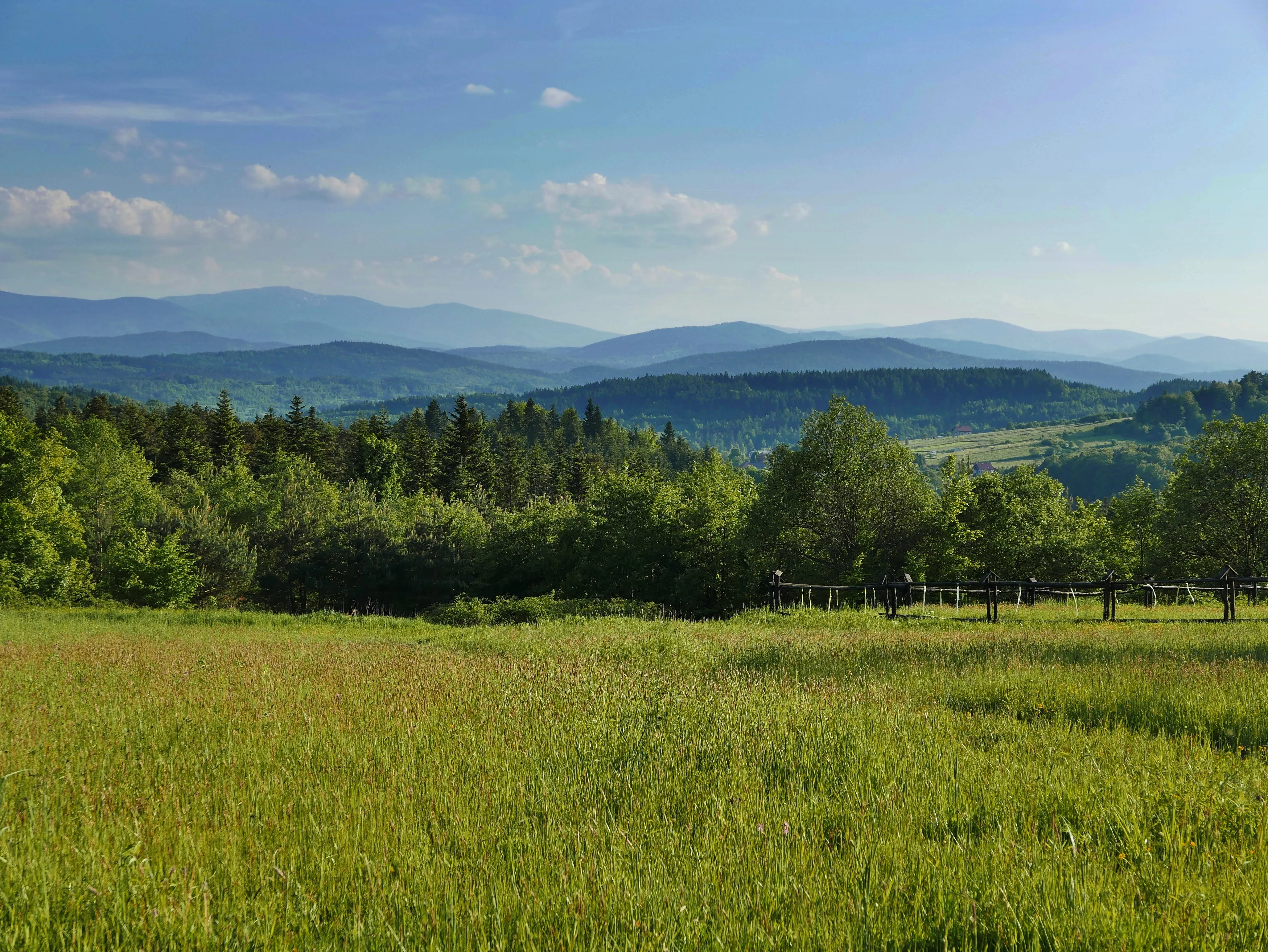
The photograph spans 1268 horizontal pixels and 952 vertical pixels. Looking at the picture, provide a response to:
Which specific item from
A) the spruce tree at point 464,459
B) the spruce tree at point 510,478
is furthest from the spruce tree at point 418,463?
the spruce tree at point 510,478

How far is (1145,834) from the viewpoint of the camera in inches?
142

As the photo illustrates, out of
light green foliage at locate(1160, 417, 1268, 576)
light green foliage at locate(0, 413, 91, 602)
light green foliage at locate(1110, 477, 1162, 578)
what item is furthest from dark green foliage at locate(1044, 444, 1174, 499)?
light green foliage at locate(0, 413, 91, 602)

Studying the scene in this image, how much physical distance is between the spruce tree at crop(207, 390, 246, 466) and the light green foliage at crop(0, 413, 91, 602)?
3753 cm

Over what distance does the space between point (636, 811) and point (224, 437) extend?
8742cm

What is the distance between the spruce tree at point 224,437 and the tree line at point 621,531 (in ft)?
30.4

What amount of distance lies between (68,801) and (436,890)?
8.15ft

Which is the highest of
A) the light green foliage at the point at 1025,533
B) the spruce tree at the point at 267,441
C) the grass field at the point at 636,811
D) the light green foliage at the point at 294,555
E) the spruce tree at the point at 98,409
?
the spruce tree at the point at 98,409

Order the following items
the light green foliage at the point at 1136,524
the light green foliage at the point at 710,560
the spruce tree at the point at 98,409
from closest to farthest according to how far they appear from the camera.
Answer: the light green foliage at the point at 710,560, the light green foliage at the point at 1136,524, the spruce tree at the point at 98,409

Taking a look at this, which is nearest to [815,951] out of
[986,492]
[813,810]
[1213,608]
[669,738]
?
[813,810]

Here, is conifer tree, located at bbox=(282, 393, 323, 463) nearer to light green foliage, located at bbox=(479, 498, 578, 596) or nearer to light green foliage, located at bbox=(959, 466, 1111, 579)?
light green foliage, located at bbox=(479, 498, 578, 596)

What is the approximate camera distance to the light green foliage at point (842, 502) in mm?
41844

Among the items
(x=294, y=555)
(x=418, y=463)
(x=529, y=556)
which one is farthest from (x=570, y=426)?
(x=294, y=555)

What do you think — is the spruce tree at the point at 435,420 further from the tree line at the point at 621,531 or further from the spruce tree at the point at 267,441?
the tree line at the point at 621,531

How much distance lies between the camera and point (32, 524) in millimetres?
37188
